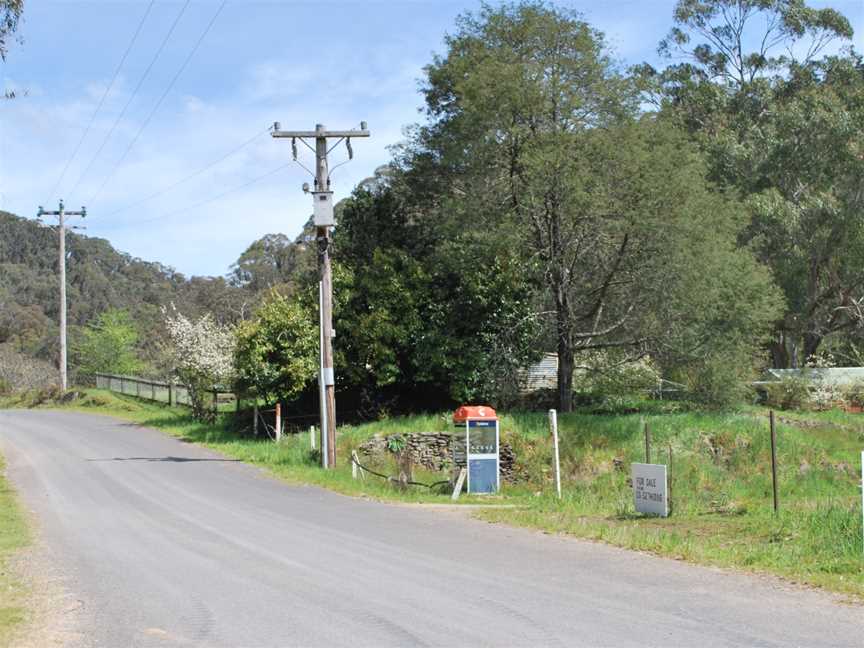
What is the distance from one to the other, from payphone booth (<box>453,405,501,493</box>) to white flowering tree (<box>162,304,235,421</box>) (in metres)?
16.8

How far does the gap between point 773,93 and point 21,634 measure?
50.1 metres

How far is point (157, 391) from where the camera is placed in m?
47.7

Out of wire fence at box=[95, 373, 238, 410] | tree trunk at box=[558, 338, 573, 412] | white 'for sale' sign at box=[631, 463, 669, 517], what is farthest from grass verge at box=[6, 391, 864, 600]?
wire fence at box=[95, 373, 238, 410]

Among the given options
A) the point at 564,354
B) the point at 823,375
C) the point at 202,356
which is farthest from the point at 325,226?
the point at 823,375

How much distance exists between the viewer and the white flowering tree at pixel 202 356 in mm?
36094

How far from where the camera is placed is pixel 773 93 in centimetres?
5066

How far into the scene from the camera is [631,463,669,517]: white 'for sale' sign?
50.5 feet

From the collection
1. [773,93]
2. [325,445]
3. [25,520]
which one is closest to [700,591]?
[25,520]

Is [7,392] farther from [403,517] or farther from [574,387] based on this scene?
[403,517]

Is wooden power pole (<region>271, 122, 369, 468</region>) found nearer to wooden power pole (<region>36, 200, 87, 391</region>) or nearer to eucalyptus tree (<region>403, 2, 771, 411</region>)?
eucalyptus tree (<region>403, 2, 771, 411</region>)

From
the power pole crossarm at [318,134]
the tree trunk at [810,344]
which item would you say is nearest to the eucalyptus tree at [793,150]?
the tree trunk at [810,344]

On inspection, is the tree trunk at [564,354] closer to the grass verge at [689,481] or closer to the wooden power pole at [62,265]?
the grass verge at [689,481]

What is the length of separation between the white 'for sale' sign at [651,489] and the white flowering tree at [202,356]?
72.9ft

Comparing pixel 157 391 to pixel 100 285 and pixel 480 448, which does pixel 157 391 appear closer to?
pixel 480 448
